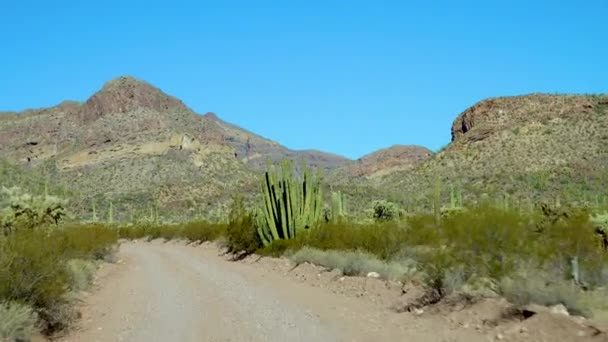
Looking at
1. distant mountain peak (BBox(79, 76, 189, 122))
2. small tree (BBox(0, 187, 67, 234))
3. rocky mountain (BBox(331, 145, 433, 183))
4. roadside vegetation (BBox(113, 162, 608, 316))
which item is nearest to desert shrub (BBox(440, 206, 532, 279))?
roadside vegetation (BBox(113, 162, 608, 316))

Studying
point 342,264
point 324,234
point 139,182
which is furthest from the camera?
point 139,182

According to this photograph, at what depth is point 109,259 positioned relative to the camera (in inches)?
1001

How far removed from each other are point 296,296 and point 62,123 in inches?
3987

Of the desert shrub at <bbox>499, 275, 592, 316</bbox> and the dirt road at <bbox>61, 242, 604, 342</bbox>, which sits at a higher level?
the desert shrub at <bbox>499, 275, 592, 316</bbox>

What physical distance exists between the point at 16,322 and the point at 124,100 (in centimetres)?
9408

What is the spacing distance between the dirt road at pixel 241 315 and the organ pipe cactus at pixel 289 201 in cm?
498

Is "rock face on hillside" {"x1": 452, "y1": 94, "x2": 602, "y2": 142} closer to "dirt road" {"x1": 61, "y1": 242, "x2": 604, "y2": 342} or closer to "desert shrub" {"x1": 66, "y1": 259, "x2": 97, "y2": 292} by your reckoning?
"dirt road" {"x1": 61, "y1": 242, "x2": 604, "y2": 342}

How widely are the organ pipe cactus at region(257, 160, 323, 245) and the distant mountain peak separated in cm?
7808

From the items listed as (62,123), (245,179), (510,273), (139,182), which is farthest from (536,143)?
(62,123)

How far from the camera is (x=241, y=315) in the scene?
10805mm

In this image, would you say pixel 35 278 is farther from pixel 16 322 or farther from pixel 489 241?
pixel 489 241

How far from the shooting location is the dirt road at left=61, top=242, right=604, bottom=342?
29.5ft

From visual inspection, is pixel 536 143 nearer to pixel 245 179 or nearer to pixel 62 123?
pixel 245 179

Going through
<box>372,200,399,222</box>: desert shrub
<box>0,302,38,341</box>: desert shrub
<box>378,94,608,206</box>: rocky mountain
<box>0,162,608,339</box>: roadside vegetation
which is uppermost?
<box>378,94,608,206</box>: rocky mountain
